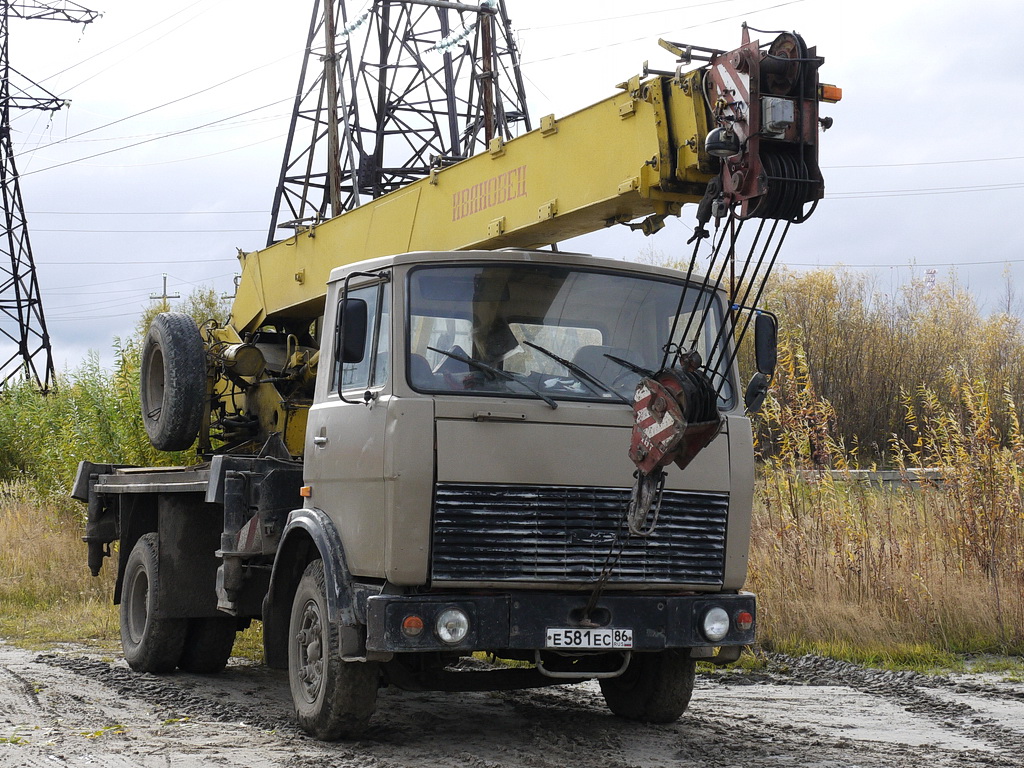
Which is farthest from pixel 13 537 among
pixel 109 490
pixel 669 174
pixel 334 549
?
pixel 669 174

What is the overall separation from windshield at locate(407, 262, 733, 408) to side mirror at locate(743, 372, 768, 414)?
0.53ft

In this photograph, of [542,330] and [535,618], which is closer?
[535,618]

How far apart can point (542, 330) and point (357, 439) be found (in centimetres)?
108

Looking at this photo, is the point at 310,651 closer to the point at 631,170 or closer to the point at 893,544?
the point at 631,170

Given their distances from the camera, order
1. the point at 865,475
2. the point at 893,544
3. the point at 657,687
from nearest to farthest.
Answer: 1. the point at 657,687
2. the point at 893,544
3. the point at 865,475

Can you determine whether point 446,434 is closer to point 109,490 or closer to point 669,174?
point 669,174

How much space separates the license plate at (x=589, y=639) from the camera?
5930 mm

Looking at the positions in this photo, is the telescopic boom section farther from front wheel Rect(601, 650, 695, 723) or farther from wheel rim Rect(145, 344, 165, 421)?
front wheel Rect(601, 650, 695, 723)

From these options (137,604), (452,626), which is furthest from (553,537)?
(137,604)

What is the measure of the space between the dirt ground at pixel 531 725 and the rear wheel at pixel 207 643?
0.17m

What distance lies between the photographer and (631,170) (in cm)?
627

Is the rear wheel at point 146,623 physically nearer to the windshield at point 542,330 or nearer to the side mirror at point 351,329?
the side mirror at point 351,329

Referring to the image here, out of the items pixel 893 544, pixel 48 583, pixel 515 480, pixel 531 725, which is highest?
pixel 515 480

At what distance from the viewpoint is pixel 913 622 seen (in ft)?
30.4
